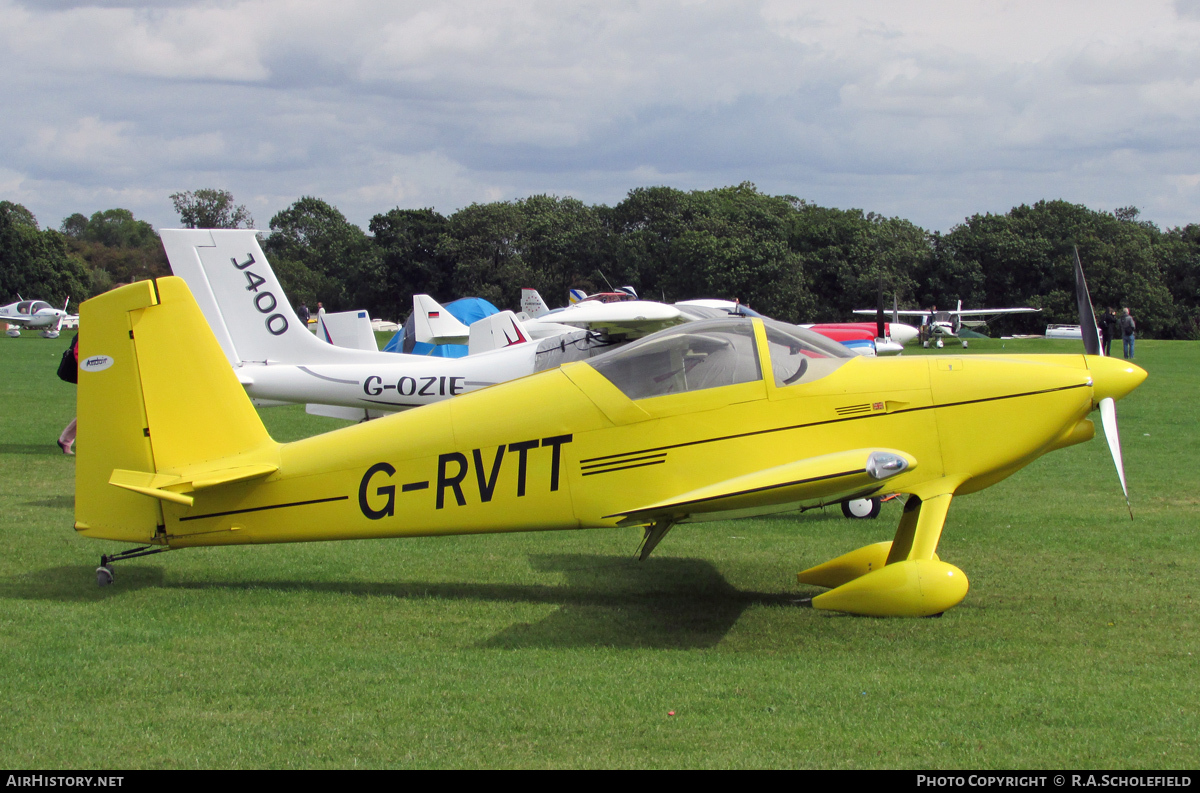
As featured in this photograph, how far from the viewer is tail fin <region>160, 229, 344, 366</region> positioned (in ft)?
39.9

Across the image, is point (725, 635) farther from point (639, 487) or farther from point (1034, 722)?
point (1034, 722)

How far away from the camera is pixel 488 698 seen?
174 inches

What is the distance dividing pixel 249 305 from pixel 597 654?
29.0 ft

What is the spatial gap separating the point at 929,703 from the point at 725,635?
1.48 metres

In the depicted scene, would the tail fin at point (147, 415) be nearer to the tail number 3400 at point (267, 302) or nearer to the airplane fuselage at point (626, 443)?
the airplane fuselage at point (626, 443)

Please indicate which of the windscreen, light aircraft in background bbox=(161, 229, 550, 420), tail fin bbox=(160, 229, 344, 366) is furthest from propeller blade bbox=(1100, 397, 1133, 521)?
tail fin bbox=(160, 229, 344, 366)

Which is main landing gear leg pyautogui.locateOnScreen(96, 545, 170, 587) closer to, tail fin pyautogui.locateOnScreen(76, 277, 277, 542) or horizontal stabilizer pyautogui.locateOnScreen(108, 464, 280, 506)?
tail fin pyautogui.locateOnScreen(76, 277, 277, 542)

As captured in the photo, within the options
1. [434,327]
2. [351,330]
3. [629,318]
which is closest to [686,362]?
[629,318]

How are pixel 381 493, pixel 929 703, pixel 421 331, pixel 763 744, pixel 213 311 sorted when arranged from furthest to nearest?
pixel 421 331 < pixel 213 311 < pixel 381 493 < pixel 929 703 < pixel 763 744

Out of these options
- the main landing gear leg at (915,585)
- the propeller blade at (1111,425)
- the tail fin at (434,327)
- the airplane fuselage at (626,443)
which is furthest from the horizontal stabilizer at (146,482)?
the tail fin at (434,327)

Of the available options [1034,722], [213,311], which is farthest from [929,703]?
[213,311]

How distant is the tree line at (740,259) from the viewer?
222 ft

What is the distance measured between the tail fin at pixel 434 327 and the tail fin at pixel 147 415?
1519 cm

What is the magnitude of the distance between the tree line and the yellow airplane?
62112 millimetres
